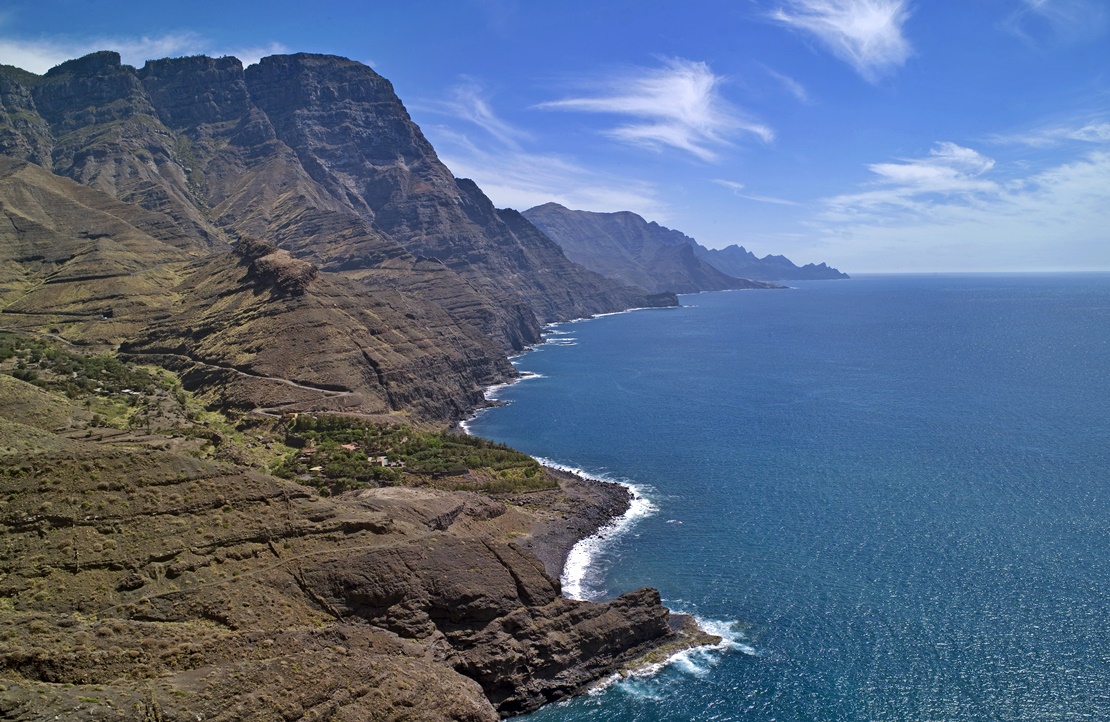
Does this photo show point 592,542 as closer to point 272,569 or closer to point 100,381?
point 272,569

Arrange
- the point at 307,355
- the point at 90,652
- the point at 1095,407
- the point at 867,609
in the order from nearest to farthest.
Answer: the point at 90,652 < the point at 867,609 < the point at 307,355 < the point at 1095,407

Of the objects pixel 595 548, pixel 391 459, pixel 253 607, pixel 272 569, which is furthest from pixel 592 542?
pixel 253 607

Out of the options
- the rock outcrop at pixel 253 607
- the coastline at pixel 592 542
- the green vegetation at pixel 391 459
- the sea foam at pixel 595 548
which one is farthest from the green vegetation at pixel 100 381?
the sea foam at pixel 595 548

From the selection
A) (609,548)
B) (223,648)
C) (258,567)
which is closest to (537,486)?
(609,548)

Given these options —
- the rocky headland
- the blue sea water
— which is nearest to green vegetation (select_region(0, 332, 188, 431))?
the rocky headland

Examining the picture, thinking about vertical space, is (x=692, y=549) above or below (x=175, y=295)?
below

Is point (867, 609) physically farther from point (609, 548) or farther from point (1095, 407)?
point (1095, 407)
